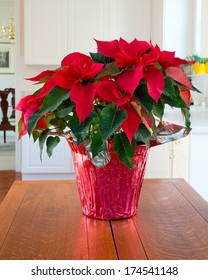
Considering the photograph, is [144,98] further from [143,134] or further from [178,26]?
[178,26]

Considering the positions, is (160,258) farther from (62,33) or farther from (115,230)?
(62,33)

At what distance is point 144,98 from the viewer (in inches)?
36.4

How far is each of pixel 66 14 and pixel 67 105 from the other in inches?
165

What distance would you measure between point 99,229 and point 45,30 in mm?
4162

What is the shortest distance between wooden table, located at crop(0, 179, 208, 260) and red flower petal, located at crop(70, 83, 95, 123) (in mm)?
246

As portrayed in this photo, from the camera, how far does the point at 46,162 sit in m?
5.10

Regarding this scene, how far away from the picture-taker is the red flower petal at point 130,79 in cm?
90

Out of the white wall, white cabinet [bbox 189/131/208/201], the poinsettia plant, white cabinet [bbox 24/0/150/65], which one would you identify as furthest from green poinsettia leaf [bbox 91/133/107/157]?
white cabinet [bbox 24/0/150/65]

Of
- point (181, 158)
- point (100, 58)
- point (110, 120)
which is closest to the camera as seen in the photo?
point (110, 120)

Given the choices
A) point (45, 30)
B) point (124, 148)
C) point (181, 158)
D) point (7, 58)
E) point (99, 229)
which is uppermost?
point (45, 30)

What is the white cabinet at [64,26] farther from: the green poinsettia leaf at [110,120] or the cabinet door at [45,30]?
the green poinsettia leaf at [110,120]

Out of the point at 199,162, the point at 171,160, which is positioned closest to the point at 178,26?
the point at 171,160

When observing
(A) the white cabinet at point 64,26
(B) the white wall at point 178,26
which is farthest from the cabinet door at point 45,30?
(B) the white wall at point 178,26

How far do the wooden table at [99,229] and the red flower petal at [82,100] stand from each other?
0.25 m
